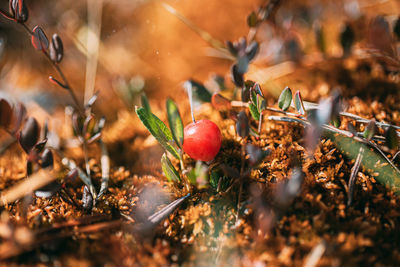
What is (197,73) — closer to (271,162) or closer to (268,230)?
(271,162)

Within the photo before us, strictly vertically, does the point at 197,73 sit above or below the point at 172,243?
above

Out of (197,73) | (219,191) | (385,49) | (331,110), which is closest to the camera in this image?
(331,110)

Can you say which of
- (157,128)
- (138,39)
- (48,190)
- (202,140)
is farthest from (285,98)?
(138,39)

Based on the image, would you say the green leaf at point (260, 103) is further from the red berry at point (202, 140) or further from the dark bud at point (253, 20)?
the dark bud at point (253, 20)

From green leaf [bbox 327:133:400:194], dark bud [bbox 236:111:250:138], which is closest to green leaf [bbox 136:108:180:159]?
dark bud [bbox 236:111:250:138]

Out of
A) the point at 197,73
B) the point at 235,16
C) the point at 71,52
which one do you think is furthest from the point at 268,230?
the point at 71,52

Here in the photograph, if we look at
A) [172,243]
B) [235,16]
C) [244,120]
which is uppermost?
[235,16]
